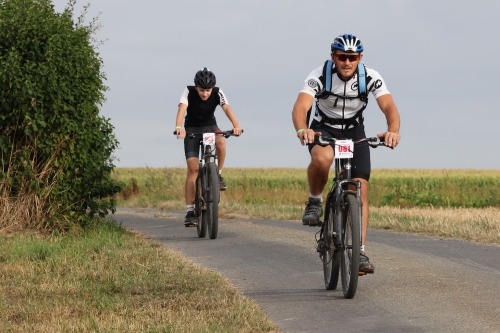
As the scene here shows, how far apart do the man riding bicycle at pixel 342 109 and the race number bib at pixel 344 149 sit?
1.03 ft

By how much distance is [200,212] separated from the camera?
13766 mm

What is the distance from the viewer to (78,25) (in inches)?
558

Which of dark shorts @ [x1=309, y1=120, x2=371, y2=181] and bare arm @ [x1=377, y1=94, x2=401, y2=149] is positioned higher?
bare arm @ [x1=377, y1=94, x2=401, y2=149]

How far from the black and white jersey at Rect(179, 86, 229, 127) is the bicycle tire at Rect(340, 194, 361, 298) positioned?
20.8 feet

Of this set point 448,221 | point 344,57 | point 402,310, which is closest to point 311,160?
point 344,57

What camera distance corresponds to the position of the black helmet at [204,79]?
1354cm

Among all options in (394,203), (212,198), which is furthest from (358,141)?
(394,203)

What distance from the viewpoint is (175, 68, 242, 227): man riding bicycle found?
13734 millimetres

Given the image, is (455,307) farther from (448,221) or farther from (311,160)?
(448,221)

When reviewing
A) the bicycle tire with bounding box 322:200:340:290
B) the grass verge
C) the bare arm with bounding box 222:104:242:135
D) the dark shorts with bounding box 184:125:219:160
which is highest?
the bare arm with bounding box 222:104:242:135

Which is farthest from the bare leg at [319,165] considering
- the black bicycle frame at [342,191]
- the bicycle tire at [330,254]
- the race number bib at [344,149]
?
the race number bib at [344,149]

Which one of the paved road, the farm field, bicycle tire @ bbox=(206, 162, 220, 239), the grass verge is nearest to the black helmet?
bicycle tire @ bbox=(206, 162, 220, 239)

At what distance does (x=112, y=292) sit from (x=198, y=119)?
5.91m

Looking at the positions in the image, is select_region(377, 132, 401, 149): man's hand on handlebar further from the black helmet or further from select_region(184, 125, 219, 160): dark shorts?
select_region(184, 125, 219, 160): dark shorts
